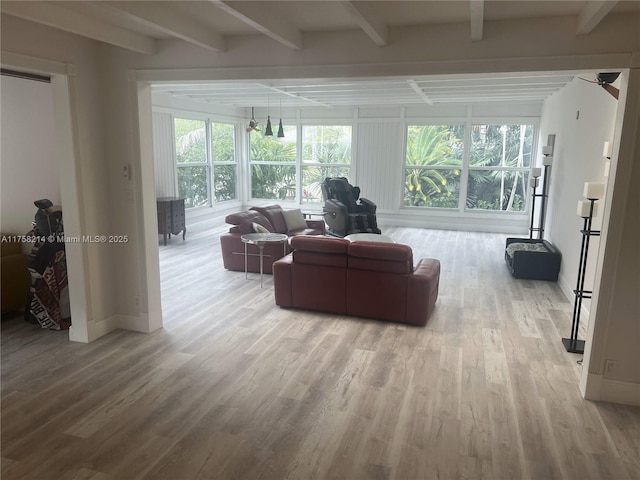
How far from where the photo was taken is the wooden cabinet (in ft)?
25.0

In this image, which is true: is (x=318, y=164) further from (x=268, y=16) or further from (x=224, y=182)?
(x=268, y=16)

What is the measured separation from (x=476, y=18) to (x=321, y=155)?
8.11 m

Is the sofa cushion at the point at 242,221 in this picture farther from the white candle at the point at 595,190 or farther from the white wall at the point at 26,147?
the white candle at the point at 595,190

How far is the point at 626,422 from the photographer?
2.81m

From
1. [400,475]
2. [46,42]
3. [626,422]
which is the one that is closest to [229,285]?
[46,42]

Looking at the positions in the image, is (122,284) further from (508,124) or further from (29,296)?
(508,124)

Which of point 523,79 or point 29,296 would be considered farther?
point 523,79

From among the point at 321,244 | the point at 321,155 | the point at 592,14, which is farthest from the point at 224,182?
the point at 592,14

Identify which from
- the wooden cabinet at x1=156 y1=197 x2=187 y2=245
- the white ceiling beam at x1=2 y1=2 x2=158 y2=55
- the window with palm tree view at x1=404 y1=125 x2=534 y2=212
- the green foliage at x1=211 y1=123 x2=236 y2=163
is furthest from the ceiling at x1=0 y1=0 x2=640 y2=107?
the window with palm tree view at x1=404 y1=125 x2=534 y2=212

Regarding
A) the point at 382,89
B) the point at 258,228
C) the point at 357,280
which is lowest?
the point at 357,280

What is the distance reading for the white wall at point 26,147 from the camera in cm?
446

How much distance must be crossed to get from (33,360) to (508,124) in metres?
8.79

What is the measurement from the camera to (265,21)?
9.12ft

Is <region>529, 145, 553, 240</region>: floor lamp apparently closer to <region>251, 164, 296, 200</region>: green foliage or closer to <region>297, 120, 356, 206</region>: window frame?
<region>297, 120, 356, 206</region>: window frame
